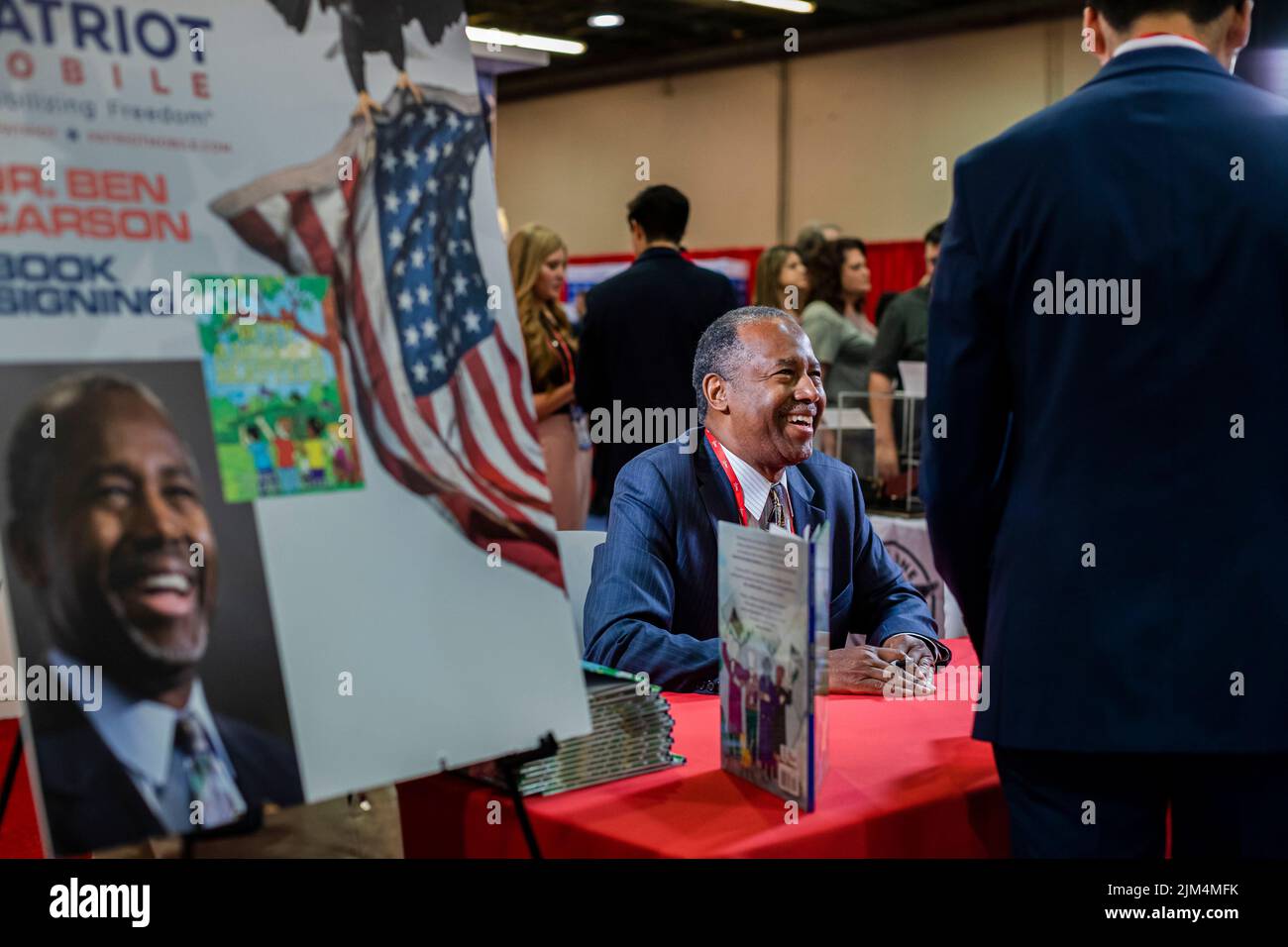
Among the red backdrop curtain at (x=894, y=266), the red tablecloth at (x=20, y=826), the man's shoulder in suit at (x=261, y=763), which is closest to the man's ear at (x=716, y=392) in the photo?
the man's shoulder in suit at (x=261, y=763)

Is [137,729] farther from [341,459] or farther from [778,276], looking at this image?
[778,276]

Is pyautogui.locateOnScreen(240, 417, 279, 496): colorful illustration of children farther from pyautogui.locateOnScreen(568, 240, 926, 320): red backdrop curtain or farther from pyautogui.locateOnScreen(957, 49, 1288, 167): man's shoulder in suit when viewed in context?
pyautogui.locateOnScreen(568, 240, 926, 320): red backdrop curtain

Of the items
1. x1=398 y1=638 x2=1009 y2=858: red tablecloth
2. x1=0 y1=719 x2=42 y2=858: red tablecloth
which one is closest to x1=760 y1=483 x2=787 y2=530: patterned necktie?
x1=398 y1=638 x2=1009 y2=858: red tablecloth

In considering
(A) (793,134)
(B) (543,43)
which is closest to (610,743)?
(B) (543,43)

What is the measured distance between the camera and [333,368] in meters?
1.38

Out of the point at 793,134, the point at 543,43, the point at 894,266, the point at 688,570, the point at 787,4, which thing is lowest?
the point at 688,570

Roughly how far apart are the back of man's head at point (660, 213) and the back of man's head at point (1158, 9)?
298 centimetres

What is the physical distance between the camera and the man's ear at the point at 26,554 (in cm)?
117

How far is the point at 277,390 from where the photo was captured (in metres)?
1.33

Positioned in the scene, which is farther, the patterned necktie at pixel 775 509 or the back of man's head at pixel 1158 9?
the patterned necktie at pixel 775 509

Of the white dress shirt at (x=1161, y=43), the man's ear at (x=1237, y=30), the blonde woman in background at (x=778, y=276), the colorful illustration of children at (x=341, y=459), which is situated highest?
the blonde woman in background at (x=778, y=276)

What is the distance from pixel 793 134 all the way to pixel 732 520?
35.7 ft

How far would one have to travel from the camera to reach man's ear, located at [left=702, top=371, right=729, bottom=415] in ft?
8.81

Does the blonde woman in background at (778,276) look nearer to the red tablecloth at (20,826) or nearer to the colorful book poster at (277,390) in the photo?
the red tablecloth at (20,826)
